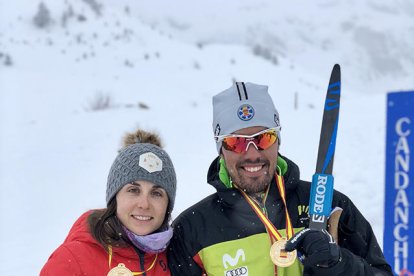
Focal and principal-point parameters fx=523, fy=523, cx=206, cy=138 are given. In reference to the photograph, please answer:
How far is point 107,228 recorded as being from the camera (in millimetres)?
2719

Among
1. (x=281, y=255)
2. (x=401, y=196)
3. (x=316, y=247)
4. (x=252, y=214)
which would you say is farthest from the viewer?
(x=401, y=196)

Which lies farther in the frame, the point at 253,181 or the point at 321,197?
the point at 253,181

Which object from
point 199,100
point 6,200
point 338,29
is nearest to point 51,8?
point 199,100

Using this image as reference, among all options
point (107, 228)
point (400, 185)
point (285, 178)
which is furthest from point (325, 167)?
point (400, 185)

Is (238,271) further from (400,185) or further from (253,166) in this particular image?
(400,185)

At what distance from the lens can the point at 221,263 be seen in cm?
272

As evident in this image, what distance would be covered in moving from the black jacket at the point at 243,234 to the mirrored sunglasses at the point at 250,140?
0.20 meters

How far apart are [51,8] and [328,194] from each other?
102 feet

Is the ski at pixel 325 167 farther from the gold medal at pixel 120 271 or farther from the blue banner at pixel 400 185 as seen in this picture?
the blue banner at pixel 400 185

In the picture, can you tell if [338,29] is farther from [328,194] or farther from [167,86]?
[328,194]

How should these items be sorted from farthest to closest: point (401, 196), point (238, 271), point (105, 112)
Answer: point (105, 112) < point (401, 196) < point (238, 271)

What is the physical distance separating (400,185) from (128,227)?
2.51m

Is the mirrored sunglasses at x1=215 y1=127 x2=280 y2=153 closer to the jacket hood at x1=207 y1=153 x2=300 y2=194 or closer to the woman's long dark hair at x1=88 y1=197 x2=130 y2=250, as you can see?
the jacket hood at x1=207 y1=153 x2=300 y2=194

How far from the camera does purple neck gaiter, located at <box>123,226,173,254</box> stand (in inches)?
105
